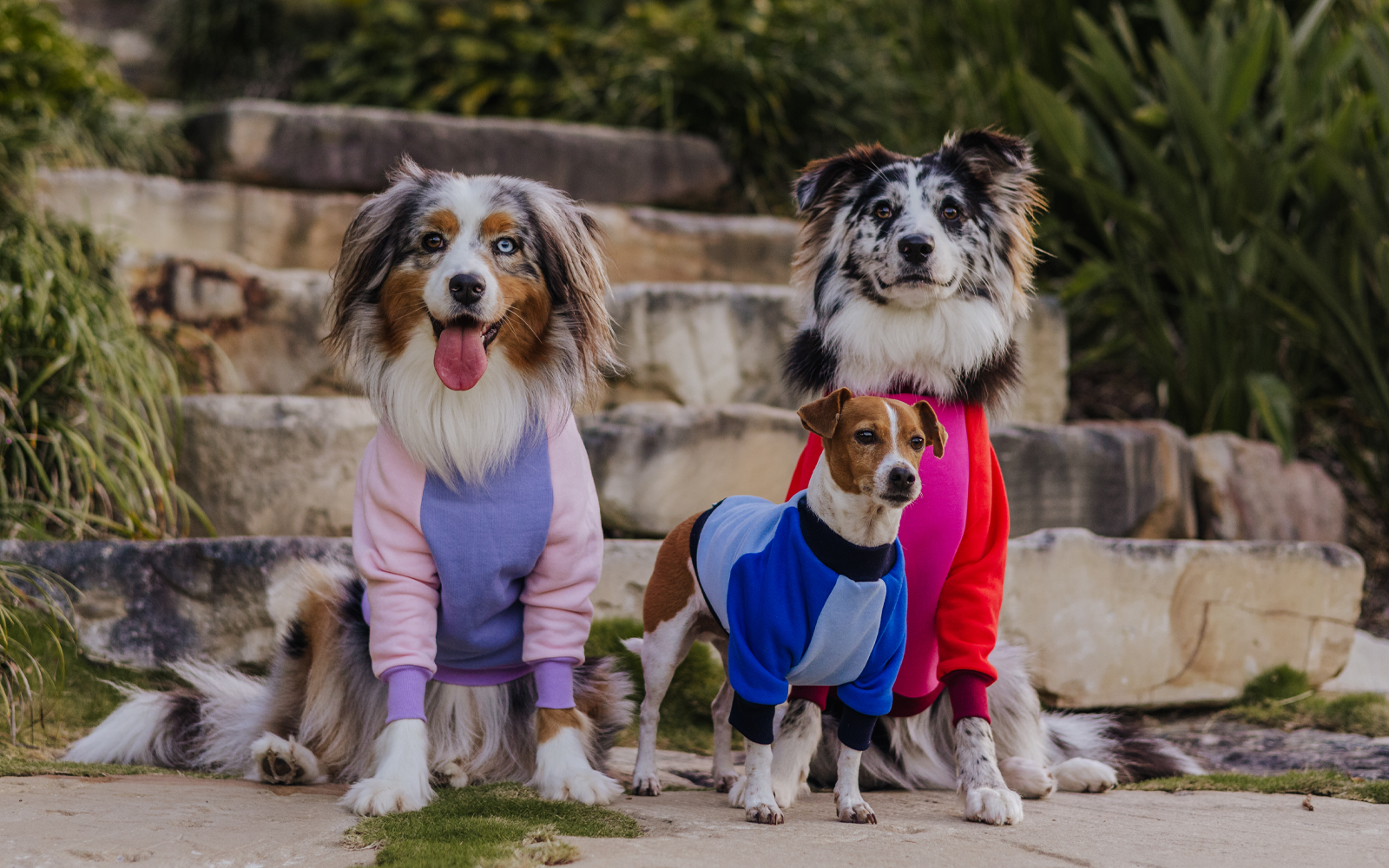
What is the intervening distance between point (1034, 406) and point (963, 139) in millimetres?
2296

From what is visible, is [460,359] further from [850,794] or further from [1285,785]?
[1285,785]

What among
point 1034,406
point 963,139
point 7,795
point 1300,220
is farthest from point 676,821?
point 1300,220

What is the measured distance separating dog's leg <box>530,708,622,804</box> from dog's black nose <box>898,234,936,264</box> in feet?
4.33

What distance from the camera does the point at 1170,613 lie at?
3.80m

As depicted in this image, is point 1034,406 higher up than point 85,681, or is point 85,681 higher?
point 1034,406

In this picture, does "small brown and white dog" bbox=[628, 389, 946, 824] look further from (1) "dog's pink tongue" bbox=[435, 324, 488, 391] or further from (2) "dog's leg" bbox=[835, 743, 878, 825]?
(1) "dog's pink tongue" bbox=[435, 324, 488, 391]

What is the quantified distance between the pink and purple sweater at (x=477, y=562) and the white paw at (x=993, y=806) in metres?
0.92

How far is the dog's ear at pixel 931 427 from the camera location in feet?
7.96

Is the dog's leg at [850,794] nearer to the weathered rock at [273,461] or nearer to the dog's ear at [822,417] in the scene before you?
the dog's ear at [822,417]

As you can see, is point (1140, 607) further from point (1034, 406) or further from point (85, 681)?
point (85, 681)

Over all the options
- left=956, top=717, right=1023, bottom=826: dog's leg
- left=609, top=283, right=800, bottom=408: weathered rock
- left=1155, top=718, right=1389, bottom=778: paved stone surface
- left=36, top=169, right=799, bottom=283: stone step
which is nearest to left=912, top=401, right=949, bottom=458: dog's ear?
left=956, top=717, right=1023, bottom=826: dog's leg

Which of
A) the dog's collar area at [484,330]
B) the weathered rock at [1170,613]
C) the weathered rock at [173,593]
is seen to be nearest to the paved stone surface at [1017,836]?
the weathered rock at [1170,613]

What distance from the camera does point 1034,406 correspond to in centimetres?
489

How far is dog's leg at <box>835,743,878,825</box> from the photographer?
236cm
